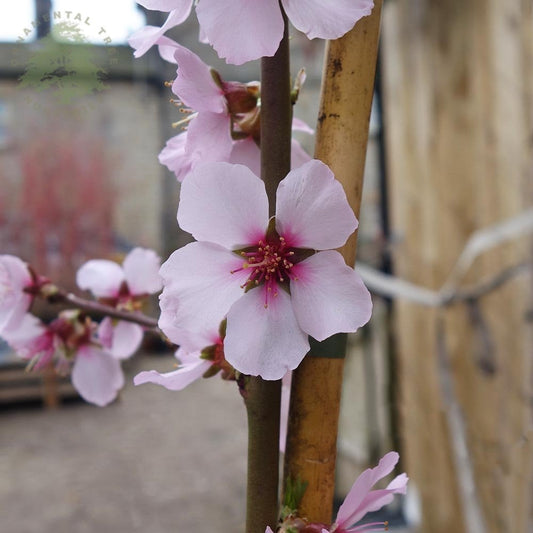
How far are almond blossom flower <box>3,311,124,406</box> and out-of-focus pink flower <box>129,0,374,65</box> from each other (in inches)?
8.8

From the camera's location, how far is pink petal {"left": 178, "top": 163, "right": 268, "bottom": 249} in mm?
257

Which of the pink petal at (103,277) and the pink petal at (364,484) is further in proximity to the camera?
the pink petal at (103,277)

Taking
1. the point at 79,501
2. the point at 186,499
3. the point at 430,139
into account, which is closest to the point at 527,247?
the point at 430,139

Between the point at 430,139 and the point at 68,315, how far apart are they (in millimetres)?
1771

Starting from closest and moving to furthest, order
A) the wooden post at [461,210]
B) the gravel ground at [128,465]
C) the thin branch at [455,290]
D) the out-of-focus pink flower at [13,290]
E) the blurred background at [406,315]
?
the out-of-focus pink flower at [13,290]
the blurred background at [406,315]
the thin branch at [455,290]
the wooden post at [461,210]
the gravel ground at [128,465]

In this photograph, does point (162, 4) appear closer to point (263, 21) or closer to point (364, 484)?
point (263, 21)

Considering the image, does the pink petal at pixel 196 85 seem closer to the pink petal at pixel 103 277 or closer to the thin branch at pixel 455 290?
the pink petal at pixel 103 277

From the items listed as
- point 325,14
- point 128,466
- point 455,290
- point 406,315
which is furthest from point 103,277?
point 128,466

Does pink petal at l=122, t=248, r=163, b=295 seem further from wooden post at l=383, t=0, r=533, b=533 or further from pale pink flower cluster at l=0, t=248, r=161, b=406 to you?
wooden post at l=383, t=0, r=533, b=533

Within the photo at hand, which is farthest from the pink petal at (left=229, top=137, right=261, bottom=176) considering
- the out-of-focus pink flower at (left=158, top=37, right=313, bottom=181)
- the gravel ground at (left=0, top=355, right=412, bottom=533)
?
the gravel ground at (left=0, top=355, right=412, bottom=533)

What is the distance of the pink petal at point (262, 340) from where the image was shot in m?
0.25

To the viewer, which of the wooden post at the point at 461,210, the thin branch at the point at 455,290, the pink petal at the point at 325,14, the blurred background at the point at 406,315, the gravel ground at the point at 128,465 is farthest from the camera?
the gravel ground at the point at 128,465

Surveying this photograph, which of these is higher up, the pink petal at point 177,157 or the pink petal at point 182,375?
the pink petal at point 177,157

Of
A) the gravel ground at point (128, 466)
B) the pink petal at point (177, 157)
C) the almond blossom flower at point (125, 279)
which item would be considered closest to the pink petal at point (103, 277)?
the almond blossom flower at point (125, 279)
